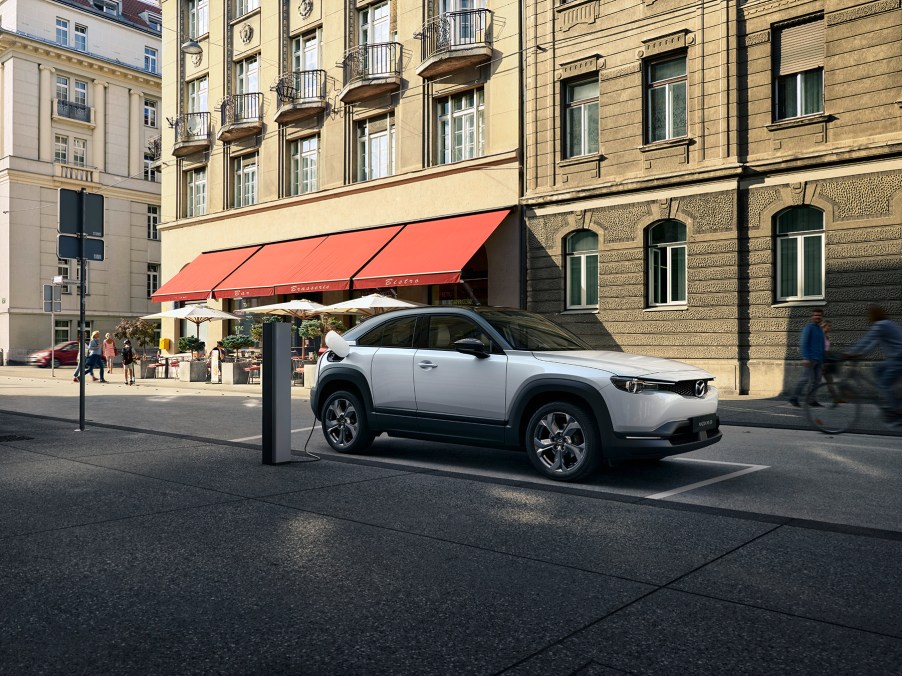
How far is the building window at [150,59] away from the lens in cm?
5097

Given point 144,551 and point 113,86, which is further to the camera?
point 113,86

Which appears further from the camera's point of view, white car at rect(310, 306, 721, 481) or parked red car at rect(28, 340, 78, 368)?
parked red car at rect(28, 340, 78, 368)

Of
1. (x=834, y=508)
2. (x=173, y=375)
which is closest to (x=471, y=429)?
(x=834, y=508)

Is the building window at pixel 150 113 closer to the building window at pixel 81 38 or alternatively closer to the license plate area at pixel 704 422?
the building window at pixel 81 38

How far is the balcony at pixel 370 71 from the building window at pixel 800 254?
1290 cm

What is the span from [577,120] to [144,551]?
19032 millimetres

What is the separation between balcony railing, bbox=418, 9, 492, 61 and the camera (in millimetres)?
23469

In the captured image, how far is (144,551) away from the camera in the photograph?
5.02 m

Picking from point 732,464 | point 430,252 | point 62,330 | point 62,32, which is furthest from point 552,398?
point 62,32

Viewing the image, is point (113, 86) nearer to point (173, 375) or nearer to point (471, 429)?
point (173, 375)

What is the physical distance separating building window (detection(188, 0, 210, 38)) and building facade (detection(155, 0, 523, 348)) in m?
0.07

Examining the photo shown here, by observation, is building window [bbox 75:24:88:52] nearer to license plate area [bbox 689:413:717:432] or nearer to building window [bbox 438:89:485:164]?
building window [bbox 438:89:485:164]

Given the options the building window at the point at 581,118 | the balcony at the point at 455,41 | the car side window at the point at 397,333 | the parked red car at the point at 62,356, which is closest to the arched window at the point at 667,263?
the building window at the point at 581,118

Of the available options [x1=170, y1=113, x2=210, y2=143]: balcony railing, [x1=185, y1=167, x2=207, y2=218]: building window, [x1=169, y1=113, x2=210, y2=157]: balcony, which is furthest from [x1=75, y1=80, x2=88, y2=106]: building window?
[x1=185, y1=167, x2=207, y2=218]: building window
